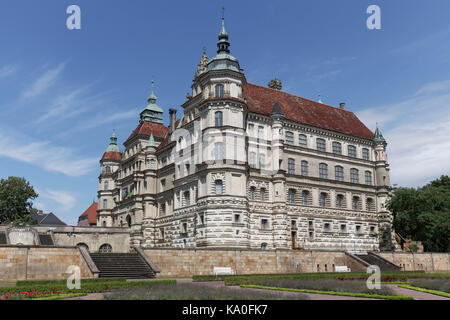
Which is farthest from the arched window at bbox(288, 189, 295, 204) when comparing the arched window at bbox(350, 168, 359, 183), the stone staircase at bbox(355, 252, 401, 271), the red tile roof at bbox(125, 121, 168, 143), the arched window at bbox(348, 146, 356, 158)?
the red tile roof at bbox(125, 121, 168, 143)

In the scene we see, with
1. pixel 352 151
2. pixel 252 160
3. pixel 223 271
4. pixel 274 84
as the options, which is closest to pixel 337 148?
pixel 352 151

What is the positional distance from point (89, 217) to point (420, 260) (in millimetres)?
89121

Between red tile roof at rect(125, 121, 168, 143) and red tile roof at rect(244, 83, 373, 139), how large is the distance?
782 inches

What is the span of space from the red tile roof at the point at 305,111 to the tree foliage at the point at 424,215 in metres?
13.5

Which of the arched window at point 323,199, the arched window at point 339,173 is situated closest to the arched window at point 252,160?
the arched window at point 323,199

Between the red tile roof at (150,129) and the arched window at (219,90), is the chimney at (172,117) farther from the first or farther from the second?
the arched window at (219,90)

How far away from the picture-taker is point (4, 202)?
6900 centimetres

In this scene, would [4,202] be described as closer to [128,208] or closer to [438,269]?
[128,208]

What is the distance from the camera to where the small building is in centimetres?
11556

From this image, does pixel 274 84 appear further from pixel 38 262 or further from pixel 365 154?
pixel 38 262
